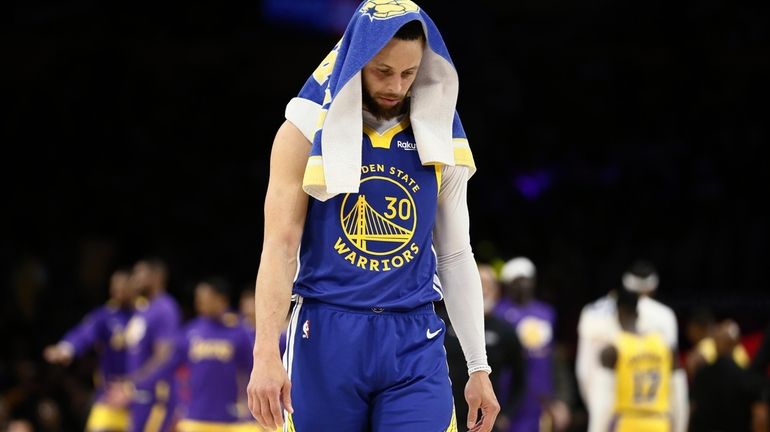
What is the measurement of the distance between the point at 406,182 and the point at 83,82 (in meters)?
16.3

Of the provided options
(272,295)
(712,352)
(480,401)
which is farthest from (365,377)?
(712,352)

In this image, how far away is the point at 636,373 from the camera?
28.8 ft

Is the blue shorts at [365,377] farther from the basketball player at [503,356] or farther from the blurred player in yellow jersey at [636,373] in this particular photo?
the blurred player in yellow jersey at [636,373]

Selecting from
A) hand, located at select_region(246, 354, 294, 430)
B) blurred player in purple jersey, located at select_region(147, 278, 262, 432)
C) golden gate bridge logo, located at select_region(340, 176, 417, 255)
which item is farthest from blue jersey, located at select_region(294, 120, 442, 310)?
blurred player in purple jersey, located at select_region(147, 278, 262, 432)

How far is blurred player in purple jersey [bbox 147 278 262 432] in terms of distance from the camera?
33.3 feet

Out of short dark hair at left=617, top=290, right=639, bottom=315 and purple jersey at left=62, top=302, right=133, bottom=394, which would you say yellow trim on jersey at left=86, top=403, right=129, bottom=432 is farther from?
short dark hair at left=617, top=290, right=639, bottom=315

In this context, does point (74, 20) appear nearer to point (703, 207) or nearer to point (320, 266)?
point (703, 207)

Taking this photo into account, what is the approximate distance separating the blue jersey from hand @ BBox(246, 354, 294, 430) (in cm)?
26

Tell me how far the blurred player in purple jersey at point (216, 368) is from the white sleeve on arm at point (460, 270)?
6653 millimetres

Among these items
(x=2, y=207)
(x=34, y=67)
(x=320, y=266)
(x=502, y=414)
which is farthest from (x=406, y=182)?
(x=34, y=67)

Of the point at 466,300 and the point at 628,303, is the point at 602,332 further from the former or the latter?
the point at 466,300

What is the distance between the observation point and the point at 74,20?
63.7 ft

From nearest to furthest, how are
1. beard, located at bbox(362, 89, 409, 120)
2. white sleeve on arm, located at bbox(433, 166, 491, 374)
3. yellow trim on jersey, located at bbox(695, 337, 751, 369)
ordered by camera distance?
beard, located at bbox(362, 89, 409, 120), white sleeve on arm, located at bbox(433, 166, 491, 374), yellow trim on jersey, located at bbox(695, 337, 751, 369)

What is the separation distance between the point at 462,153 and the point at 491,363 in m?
4.70
